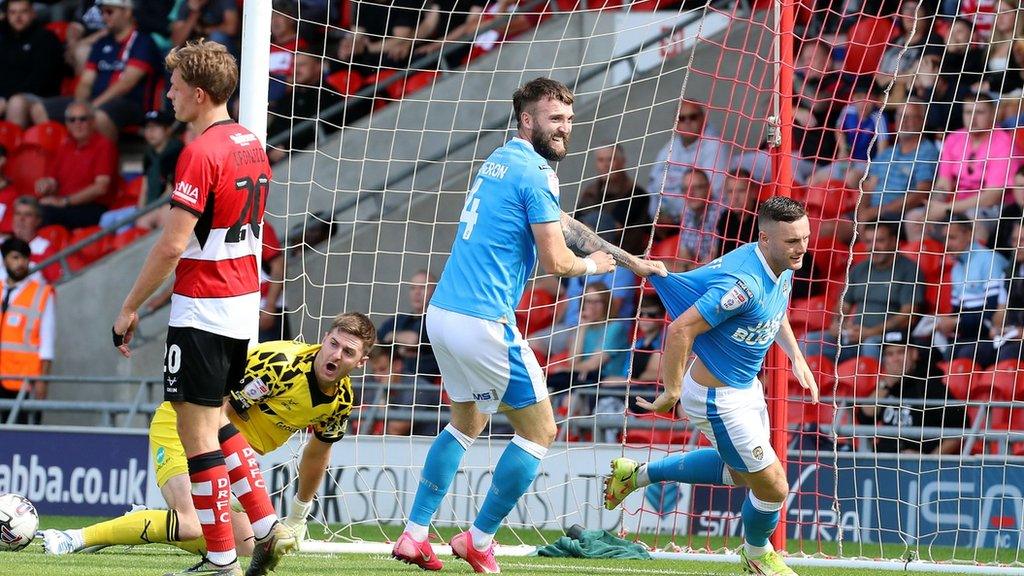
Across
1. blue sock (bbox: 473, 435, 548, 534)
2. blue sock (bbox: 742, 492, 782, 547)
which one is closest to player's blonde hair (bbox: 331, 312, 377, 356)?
blue sock (bbox: 473, 435, 548, 534)

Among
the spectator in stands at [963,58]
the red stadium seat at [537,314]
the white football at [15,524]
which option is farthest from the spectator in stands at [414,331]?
the spectator in stands at [963,58]

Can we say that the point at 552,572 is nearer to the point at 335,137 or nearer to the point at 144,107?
the point at 335,137

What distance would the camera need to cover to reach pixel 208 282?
16.7 feet

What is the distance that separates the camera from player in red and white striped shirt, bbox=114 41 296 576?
501cm

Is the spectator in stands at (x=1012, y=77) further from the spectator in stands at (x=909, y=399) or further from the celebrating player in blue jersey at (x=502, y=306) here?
the celebrating player in blue jersey at (x=502, y=306)

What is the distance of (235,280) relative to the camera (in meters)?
5.16

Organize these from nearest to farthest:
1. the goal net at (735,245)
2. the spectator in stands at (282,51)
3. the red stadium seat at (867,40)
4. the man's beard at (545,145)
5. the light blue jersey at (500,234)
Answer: the light blue jersey at (500,234), the man's beard at (545,145), the goal net at (735,245), the red stadium seat at (867,40), the spectator in stands at (282,51)

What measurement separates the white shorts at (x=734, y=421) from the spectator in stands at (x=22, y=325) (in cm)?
750

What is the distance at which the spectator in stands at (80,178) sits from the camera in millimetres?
14117

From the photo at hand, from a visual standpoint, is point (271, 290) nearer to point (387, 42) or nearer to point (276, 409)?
point (387, 42)

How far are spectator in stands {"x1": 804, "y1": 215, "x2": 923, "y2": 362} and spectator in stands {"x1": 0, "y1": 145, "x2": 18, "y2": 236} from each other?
842 centimetres

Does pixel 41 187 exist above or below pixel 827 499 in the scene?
above

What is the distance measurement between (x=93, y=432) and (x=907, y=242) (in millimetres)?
6289

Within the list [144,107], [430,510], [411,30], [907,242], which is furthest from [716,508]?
[144,107]
